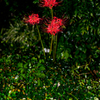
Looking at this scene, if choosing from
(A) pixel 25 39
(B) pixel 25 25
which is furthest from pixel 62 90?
(B) pixel 25 25

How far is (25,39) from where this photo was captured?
365 cm

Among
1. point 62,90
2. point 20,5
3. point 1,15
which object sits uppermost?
point 20,5

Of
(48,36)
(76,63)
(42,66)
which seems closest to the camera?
(42,66)

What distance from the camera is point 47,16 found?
323cm

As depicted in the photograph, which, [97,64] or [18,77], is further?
[97,64]

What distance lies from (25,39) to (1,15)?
856 mm

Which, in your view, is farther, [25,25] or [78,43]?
[25,25]

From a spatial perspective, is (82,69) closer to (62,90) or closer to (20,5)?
(62,90)

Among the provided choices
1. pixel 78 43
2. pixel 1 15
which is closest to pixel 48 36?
pixel 78 43

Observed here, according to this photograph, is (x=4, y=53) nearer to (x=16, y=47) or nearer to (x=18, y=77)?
(x=16, y=47)

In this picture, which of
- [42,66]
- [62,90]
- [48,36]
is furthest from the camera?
[48,36]

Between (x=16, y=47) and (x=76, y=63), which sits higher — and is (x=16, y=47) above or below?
above

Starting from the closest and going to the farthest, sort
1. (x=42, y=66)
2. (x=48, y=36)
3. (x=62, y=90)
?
(x=62, y=90) → (x=42, y=66) → (x=48, y=36)

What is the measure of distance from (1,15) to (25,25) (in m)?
0.65
